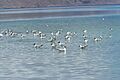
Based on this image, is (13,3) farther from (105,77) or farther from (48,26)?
(105,77)

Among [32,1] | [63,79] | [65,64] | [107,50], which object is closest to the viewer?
[63,79]

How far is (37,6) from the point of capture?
106 meters

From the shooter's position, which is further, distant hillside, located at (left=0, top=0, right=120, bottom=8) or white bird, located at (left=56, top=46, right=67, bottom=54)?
distant hillside, located at (left=0, top=0, right=120, bottom=8)

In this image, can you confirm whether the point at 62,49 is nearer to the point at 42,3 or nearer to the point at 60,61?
the point at 60,61

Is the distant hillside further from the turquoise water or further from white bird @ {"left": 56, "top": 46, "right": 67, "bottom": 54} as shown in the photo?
white bird @ {"left": 56, "top": 46, "right": 67, "bottom": 54}

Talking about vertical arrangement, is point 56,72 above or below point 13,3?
below

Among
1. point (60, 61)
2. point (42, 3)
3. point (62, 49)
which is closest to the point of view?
point (60, 61)

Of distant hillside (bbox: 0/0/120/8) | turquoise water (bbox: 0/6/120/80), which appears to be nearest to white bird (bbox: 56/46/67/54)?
turquoise water (bbox: 0/6/120/80)

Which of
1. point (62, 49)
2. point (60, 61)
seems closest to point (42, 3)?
point (62, 49)

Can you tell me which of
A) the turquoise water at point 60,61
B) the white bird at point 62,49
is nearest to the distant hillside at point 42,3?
the turquoise water at point 60,61

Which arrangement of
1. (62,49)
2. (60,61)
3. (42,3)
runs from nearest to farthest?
1. (60,61)
2. (62,49)
3. (42,3)

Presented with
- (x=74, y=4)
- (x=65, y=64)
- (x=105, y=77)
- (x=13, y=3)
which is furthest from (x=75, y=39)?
(x=74, y=4)

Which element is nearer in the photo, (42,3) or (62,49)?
(62,49)

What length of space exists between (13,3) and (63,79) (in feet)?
262
